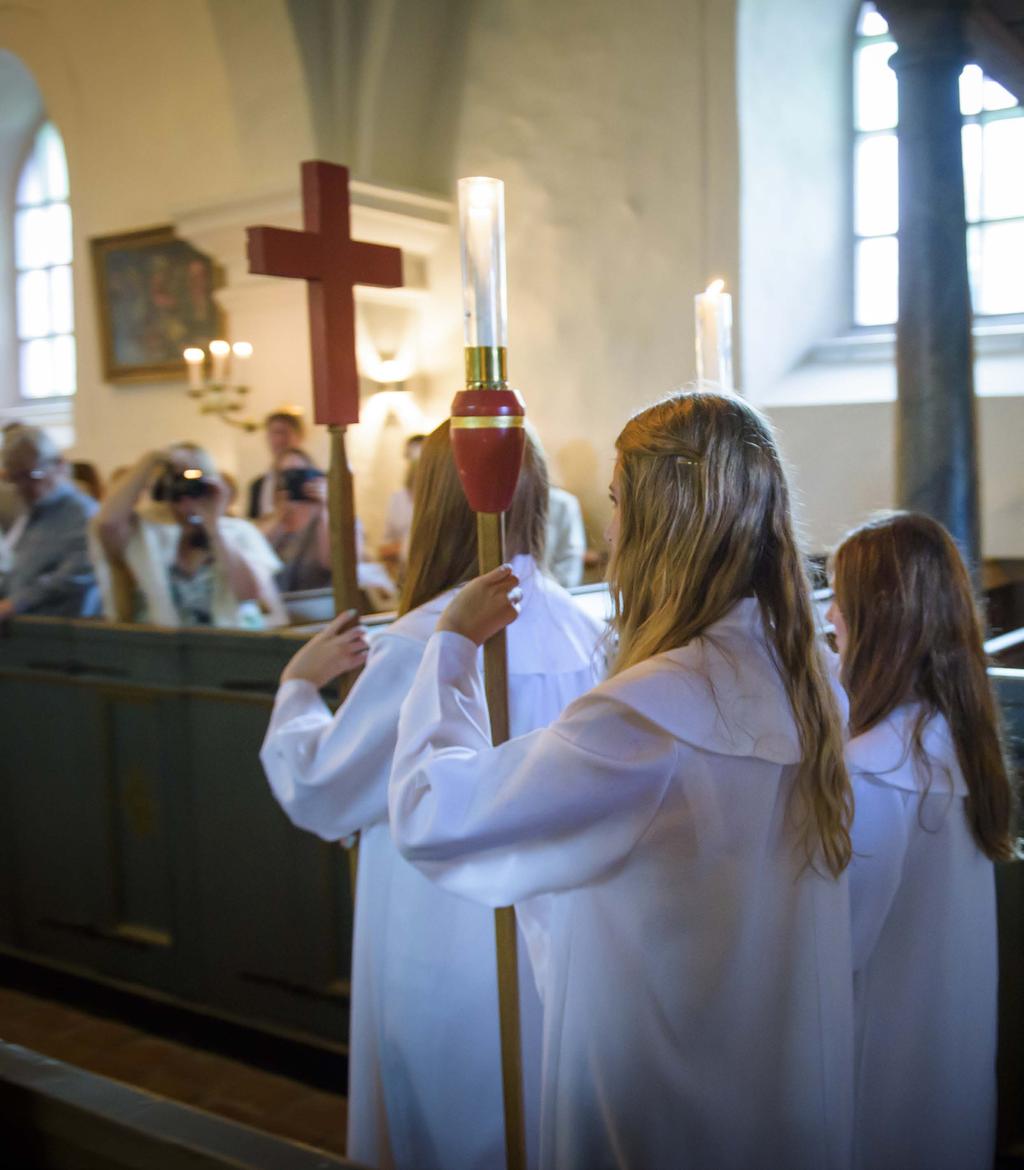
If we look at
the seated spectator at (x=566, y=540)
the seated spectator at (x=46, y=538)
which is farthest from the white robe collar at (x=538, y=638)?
the seated spectator at (x=566, y=540)

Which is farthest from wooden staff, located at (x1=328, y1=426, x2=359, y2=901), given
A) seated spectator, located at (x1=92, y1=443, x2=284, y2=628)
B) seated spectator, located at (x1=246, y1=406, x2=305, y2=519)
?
seated spectator, located at (x1=246, y1=406, x2=305, y2=519)

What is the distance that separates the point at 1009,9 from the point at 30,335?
10.3 metres

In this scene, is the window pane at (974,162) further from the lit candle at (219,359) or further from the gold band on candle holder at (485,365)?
the gold band on candle holder at (485,365)

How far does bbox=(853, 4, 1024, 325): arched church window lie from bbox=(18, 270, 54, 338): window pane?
282 inches

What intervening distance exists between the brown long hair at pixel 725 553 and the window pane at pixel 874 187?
6.75 meters

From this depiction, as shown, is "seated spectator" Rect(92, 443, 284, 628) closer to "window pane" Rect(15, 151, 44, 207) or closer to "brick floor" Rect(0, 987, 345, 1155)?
"brick floor" Rect(0, 987, 345, 1155)

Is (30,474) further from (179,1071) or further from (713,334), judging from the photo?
(713,334)

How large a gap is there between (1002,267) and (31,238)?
323 inches

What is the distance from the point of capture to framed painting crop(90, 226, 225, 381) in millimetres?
8797

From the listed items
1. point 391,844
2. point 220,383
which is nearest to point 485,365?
point 391,844

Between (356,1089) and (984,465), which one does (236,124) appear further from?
(356,1089)

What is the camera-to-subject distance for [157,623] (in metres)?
4.12

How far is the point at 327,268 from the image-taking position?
Answer: 2.26 m

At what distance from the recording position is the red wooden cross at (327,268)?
2.17 metres
